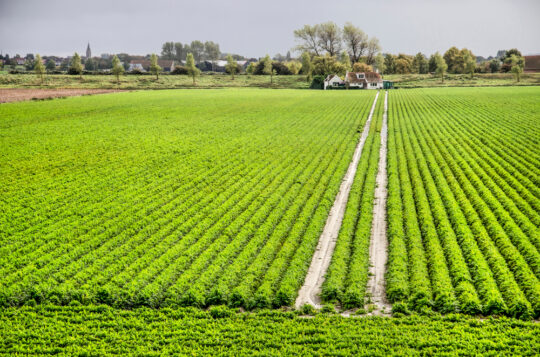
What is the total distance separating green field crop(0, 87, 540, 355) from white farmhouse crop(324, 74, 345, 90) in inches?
3676

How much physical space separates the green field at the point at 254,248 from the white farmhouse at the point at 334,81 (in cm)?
9338

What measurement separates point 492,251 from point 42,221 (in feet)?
62.0

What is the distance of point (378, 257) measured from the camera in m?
16.1

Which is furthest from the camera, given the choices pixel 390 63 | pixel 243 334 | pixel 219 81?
pixel 390 63

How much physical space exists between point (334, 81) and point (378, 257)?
381ft

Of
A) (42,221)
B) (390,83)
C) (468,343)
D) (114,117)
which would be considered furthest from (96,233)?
(390,83)

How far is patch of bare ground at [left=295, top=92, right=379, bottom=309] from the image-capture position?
13.6 m

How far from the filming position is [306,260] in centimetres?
1577

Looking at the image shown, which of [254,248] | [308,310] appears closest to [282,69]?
[254,248]

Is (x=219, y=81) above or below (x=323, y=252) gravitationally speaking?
above

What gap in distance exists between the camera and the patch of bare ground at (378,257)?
1307 cm

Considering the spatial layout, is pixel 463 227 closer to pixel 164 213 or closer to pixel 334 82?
pixel 164 213

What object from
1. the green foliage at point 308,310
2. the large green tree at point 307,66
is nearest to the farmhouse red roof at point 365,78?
the large green tree at point 307,66

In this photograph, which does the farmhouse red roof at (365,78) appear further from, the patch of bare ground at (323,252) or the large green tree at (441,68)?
the patch of bare ground at (323,252)
